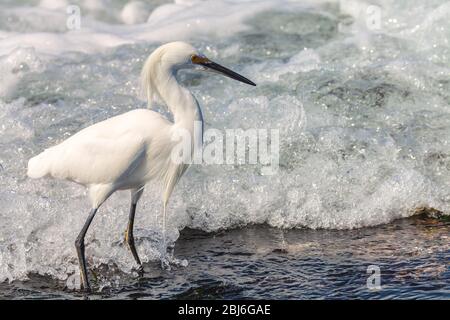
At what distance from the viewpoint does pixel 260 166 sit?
20.8ft

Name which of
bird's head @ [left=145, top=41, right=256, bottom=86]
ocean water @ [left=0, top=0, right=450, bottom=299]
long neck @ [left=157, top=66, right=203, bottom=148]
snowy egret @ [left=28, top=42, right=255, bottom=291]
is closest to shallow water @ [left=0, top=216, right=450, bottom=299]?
ocean water @ [left=0, top=0, right=450, bottom=299]

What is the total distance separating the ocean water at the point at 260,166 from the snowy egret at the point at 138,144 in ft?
1.77

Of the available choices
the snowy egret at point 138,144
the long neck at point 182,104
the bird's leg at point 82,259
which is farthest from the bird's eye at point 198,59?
the bird's leg at point 82,259

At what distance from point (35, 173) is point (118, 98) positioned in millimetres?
2472

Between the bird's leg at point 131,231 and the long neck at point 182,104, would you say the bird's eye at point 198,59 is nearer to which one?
the long neck at point 182,104

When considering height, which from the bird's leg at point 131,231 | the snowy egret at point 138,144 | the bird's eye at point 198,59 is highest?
the bird's eye at point 198,59

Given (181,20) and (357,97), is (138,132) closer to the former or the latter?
(357,97)

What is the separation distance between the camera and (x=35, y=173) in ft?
16.5

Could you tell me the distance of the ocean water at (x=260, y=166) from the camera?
4.88 metres

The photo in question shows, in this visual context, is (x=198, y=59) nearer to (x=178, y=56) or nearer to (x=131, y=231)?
(x=178, y=56)

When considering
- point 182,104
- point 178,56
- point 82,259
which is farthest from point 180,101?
point 82,259

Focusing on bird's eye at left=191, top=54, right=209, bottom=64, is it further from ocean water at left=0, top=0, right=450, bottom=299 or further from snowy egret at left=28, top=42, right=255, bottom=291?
ocean water at left=0, top=0, right=450, bottom=299

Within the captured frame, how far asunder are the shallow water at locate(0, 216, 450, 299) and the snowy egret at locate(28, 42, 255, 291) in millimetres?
403

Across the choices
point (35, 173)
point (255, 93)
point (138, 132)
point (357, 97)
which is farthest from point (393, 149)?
point (35, 173)
